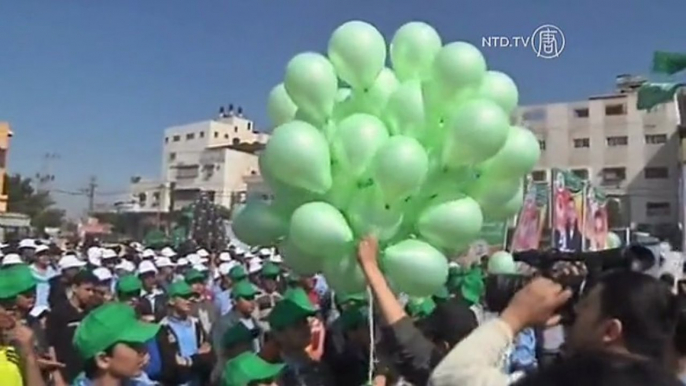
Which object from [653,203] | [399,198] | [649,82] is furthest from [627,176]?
[399,198]

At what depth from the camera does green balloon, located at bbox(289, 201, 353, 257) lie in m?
3.49

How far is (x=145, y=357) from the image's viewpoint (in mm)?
3324

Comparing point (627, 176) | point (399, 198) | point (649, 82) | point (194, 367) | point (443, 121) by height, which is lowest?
point (194, 367)

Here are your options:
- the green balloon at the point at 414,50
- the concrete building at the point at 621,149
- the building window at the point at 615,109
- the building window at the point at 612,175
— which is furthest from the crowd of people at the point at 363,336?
the building window at the point at 615,109

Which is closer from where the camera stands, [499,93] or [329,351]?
[499,93]

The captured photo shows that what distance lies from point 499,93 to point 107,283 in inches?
178

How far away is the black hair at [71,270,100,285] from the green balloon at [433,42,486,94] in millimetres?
3982

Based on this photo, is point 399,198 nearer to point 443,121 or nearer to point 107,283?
point 443,121

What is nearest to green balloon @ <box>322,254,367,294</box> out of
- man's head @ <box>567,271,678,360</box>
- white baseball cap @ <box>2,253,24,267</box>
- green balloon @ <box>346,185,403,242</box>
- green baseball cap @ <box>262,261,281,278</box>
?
green balloon @ <box>346,185,403,242</box>

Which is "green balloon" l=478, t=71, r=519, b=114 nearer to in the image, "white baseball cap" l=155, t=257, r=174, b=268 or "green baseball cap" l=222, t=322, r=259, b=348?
"green baseball cap" l=222, t=322, r=259, b=348

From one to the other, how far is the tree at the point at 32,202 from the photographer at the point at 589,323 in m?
65.4

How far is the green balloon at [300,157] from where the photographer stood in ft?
11.6

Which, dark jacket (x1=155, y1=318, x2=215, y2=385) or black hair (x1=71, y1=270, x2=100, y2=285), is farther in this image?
black hair (x1=71, y1=270, x2=100, y2=285)

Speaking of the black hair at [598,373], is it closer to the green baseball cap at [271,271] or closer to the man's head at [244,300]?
the man's head at [244,300]
